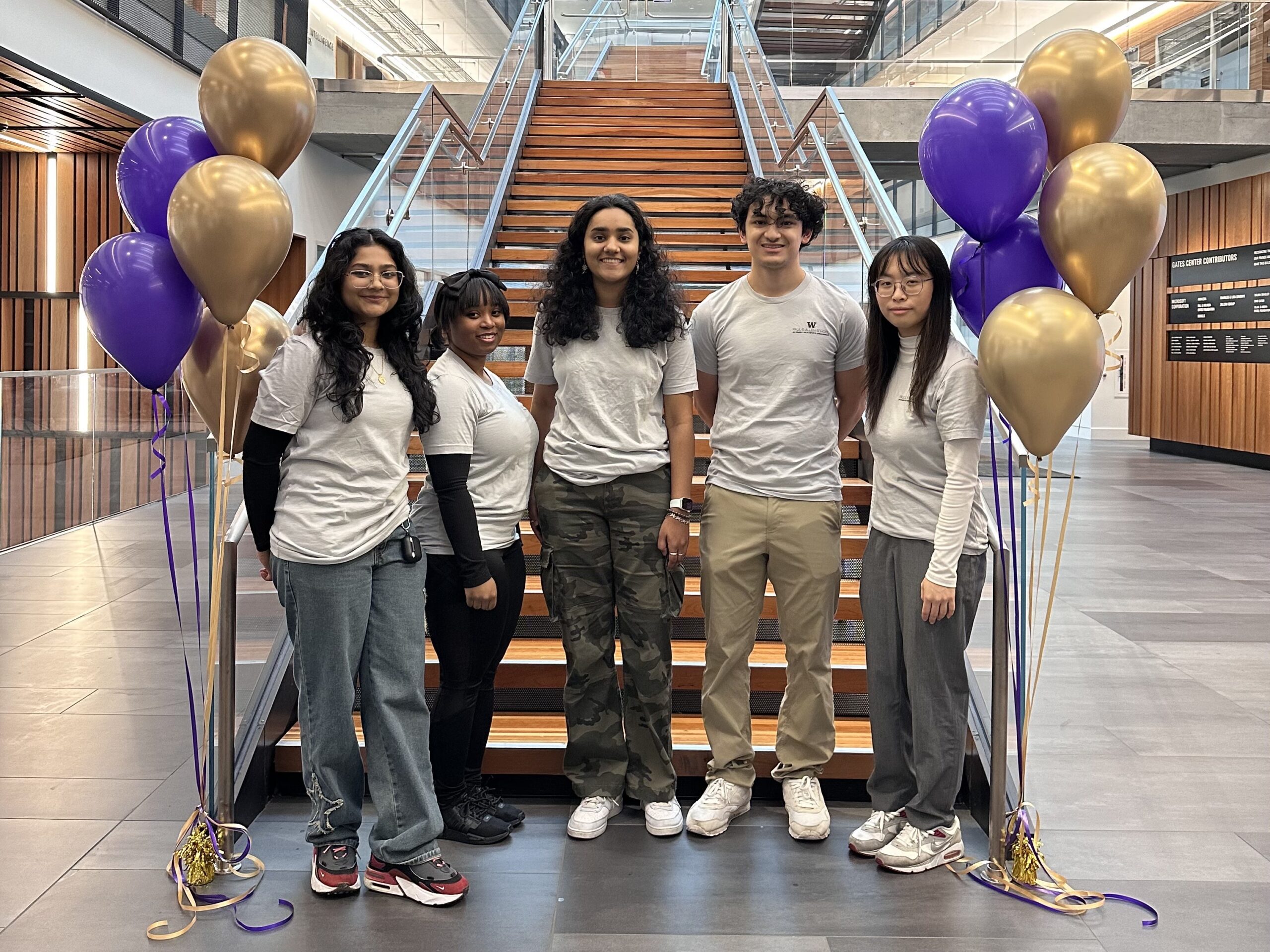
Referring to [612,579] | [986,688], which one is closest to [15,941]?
[612,579]

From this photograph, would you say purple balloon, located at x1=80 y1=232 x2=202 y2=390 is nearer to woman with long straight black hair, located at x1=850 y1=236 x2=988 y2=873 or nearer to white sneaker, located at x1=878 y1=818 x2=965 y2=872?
woman with long straight black hair, located at x1=850 y1=236 x2=988 y2=873

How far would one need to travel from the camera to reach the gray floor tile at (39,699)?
4145 mm

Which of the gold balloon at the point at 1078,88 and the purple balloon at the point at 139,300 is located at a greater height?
the gold balloon at the point at 1078,88

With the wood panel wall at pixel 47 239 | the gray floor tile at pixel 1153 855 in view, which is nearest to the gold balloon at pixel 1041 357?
the gray floor tile at pixel 1153 855

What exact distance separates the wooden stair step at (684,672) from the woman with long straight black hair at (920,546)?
705 millimetres

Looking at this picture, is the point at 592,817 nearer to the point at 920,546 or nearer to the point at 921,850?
the point at 921,850

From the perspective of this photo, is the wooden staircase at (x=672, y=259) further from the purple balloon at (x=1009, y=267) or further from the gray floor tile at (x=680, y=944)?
the purple balloon at (x=1009, y=267)

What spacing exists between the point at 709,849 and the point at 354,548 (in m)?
1.20

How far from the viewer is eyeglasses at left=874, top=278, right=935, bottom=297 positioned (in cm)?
A: 274

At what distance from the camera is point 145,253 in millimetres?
2492

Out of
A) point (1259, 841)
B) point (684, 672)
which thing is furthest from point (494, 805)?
point (1259, 841)

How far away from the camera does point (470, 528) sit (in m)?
2.67

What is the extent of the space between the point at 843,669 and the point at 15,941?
2.33 meters

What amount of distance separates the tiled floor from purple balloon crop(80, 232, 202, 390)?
2.90 ft
